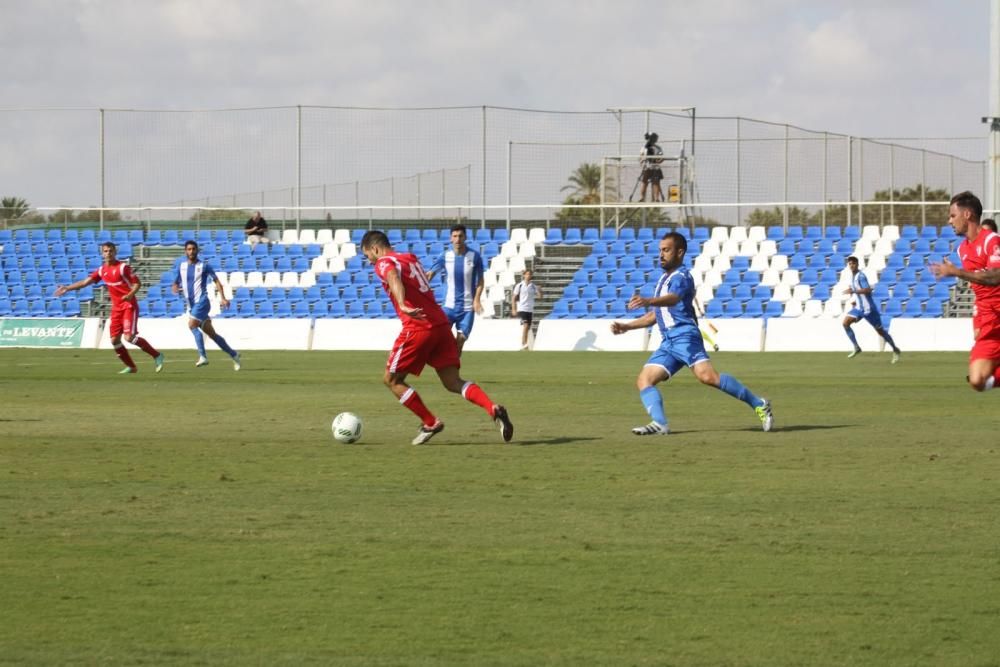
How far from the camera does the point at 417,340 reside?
12.6 meters

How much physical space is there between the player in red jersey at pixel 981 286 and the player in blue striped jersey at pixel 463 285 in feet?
34.5

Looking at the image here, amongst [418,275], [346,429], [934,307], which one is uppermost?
[418,275]

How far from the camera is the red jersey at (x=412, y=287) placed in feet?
40.4

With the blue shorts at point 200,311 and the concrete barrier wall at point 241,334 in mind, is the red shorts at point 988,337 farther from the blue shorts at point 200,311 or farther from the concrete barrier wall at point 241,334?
the concrete barrier wall at point 241,334

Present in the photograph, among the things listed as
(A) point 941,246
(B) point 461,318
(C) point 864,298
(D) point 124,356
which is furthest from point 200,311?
(A) point 941,246

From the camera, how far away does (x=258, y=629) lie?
5.97 metres

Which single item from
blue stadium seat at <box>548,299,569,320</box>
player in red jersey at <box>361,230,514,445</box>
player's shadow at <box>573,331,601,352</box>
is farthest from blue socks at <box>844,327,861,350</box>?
player in red jersey at <box>361,230,514,445</box>

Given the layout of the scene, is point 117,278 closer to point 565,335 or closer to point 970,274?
point 565,335

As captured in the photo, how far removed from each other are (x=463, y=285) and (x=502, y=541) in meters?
14.5

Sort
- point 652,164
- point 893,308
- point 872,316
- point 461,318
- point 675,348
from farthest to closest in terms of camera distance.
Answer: point 652,164 < point 893,308 < point 872,316 < point 461,318 < point 675,348

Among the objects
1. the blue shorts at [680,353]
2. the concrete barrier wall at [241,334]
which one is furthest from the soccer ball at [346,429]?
the concrete barrier wall at [241,334]

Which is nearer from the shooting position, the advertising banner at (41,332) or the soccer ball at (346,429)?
the soccer ball at (346,429)

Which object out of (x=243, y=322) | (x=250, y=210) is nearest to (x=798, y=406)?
(x=243, y=322)

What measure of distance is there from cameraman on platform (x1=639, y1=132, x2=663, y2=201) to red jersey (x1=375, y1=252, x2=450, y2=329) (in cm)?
2994
